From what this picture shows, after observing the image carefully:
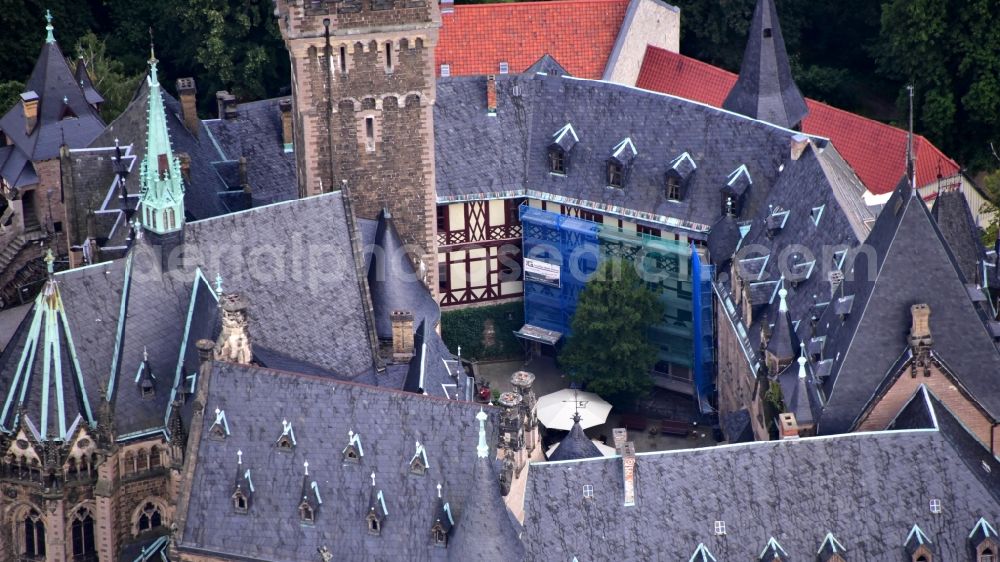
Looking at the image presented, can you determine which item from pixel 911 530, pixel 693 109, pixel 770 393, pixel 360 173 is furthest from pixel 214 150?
pixel 911 530

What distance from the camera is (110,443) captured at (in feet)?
377

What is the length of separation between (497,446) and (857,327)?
17742 millimetres

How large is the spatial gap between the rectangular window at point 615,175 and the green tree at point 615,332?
4954mm

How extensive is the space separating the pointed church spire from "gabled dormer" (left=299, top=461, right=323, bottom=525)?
42.1 m

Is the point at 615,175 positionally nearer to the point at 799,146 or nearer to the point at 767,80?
the point at 767,80

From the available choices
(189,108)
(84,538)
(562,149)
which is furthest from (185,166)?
(84,538)

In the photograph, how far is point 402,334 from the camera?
122 metres

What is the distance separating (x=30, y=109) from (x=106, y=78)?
1079cm

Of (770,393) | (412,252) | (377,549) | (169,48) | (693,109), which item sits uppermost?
(169,48)

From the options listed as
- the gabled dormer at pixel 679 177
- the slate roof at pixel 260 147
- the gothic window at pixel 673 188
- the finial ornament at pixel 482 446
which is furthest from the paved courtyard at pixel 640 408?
the finial ornament at pixel 482 446

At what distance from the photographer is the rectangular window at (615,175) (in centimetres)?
13975

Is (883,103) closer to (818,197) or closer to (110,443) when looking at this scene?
(818,197)

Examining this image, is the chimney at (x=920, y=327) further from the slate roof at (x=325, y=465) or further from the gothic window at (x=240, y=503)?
the gothic window at (x=240, y=503)

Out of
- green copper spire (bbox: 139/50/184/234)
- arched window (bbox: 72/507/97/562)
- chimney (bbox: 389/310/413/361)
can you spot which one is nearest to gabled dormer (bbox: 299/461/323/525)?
arched window (bbox: 72/507/97/562)
